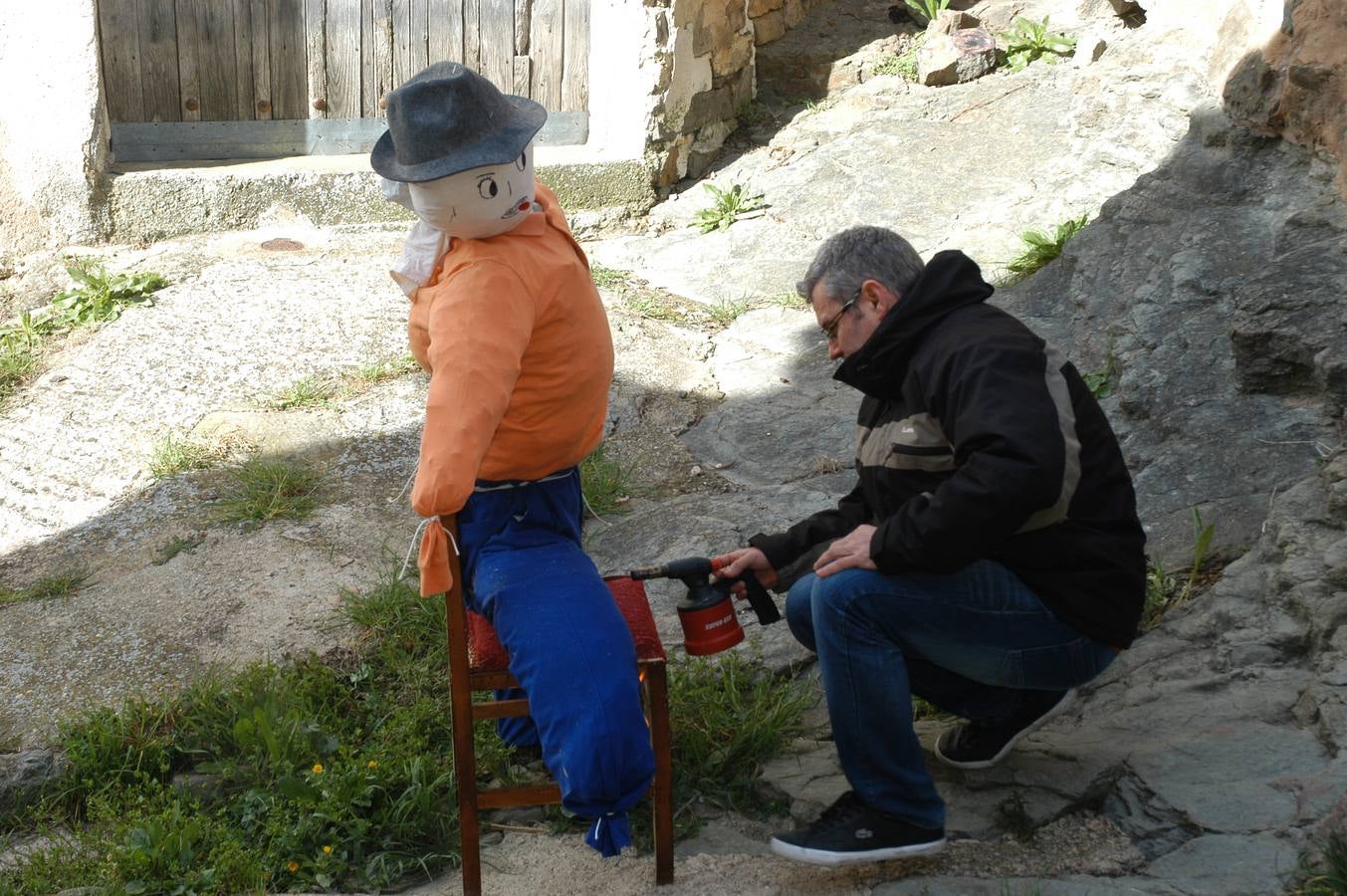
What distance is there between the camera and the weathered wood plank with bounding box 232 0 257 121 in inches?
260

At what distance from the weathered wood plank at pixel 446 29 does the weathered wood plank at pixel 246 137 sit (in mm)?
495

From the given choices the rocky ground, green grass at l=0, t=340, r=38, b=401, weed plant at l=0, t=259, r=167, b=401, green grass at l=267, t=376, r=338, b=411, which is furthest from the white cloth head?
weed plant at l=0, t=259, r=167, b=401

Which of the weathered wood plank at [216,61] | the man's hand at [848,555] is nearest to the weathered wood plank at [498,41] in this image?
the weathered wood plank at [216,61]

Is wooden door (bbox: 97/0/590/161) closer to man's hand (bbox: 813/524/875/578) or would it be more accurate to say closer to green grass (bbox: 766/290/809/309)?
green grass (bbox: 766/290/809/309)

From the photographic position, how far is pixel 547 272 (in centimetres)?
279

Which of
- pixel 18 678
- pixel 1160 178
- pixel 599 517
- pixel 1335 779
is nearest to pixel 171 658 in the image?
pixel 18 678

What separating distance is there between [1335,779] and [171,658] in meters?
2.95

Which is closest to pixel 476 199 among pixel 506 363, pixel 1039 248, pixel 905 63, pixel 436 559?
pixel 506 363

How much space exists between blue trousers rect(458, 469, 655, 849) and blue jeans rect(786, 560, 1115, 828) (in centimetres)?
40

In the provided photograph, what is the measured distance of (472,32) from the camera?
686cm

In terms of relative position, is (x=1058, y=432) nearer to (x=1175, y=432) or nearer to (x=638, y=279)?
(x=1175, y=432)

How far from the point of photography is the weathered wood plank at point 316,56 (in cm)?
668

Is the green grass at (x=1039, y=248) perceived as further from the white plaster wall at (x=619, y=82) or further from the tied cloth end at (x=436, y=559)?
the tied cloth end at (x=436, y=559)

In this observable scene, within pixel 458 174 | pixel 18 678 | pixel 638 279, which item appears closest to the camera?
pixel 458 174
